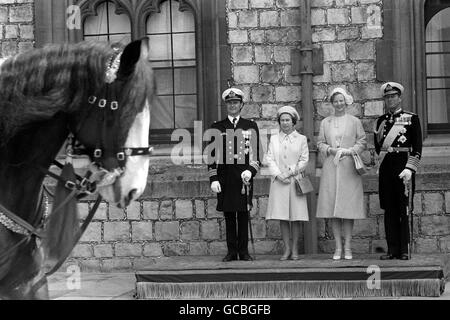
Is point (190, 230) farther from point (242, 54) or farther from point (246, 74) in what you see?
point (242, 54)

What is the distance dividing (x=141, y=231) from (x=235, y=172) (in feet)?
6.01

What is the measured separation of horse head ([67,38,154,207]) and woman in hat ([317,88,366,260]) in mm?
5941

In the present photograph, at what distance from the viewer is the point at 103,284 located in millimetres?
9625

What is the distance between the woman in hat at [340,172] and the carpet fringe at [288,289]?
1039 mm

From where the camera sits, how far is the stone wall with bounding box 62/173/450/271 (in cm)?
1005

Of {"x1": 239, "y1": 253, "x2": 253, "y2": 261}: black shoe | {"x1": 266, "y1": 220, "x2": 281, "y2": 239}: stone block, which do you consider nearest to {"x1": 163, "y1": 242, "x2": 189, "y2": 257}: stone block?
{"x1": 266, "y1": 220, "x2": 281, "y2": 239}: stone block

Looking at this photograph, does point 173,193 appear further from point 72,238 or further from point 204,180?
point 72,238

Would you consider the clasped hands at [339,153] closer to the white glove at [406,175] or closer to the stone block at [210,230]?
the white glove at [406,175]

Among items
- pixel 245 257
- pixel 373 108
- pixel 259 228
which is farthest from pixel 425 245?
pixel 245 257

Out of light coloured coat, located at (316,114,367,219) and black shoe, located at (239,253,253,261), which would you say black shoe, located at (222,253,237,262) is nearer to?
black shoe, located at (239,253,253,261)

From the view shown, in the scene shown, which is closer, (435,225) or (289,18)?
(435,225)

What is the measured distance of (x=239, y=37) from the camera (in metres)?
10.6
